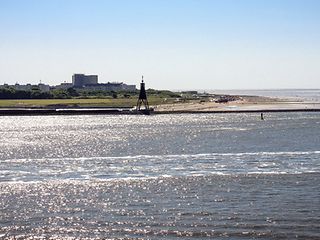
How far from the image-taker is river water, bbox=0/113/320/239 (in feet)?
67.3

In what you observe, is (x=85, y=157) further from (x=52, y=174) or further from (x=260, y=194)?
(x=260, y=194)

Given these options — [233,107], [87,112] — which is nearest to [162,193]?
[87,112]

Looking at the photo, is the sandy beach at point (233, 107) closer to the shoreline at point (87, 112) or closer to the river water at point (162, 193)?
the shoreline at point (87, 112)

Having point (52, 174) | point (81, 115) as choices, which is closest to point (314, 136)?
point (52, 174)

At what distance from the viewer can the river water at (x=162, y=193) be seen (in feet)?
67.3

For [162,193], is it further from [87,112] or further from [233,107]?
[233,107]

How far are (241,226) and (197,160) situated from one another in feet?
63.9

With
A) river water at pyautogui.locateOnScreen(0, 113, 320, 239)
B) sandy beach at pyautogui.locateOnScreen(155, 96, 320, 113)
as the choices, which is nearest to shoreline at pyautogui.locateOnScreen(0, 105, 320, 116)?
sandy beach at pyautogui.locateOnScreen(155, 96, 320, 113)

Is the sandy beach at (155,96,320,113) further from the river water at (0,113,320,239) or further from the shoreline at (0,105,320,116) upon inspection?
the river water at (0,113,320,239)

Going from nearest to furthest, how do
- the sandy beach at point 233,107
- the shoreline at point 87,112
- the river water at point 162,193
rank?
the river water at point 162,193
the shoreline at point 87,112
the sandy beach at point 233,107

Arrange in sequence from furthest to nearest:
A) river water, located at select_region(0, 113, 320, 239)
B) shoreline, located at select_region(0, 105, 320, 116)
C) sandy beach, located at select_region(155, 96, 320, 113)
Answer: sandy beach, located at select_region(155, 96, 320, 113)
shoreline, located at select_region(0, 105, 320, 116)
river water, located at select_region(0, 113, 320, 239)

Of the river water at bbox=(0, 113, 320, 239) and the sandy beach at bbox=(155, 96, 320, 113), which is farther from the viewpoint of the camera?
the sandy beach at bbox=(155, 96, 320, 113)

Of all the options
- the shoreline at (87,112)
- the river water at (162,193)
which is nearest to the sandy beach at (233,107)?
the shoreline at (87,112)

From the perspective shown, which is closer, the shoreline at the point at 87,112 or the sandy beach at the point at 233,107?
the shoreline at the point at 87,112
